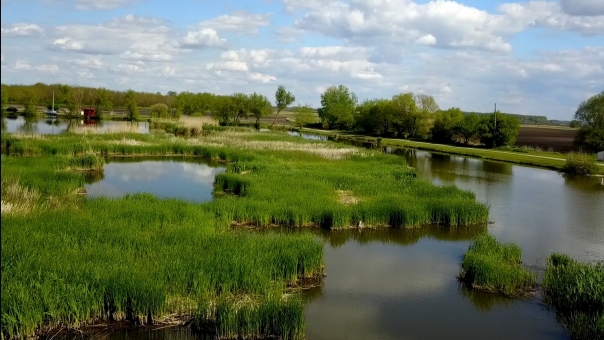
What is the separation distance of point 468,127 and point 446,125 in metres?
3.91

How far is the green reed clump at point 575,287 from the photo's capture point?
10.3m

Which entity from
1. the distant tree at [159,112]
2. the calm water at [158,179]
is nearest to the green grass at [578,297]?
the calm water at [158,179]

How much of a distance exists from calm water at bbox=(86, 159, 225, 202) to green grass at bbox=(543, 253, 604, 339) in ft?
42.8

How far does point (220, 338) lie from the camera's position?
29.0ft

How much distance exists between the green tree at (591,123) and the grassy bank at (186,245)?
31078 mm

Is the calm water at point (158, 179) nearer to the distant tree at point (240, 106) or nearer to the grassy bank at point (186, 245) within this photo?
the grassy bank at point (186, 245)

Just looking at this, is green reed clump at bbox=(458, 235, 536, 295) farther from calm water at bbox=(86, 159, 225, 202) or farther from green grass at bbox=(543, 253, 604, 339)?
calm water at bbox=(86, 159, 225, 202)

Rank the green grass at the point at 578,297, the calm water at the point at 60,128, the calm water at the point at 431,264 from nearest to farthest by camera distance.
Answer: the green grass at the point at 578,297
the calm water at the point at 431,264
the calm water at the point at 60,128

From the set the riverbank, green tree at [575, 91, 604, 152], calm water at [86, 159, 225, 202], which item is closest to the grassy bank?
calm water at [86, 159, 225, 202]

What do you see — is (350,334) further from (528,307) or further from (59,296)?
(59,296)

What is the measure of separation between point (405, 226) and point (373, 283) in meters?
5.62

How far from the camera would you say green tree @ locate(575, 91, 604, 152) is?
4625cm

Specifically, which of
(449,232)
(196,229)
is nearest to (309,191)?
(449,232)

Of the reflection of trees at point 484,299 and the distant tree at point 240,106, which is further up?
the distant tree at point 240,106
